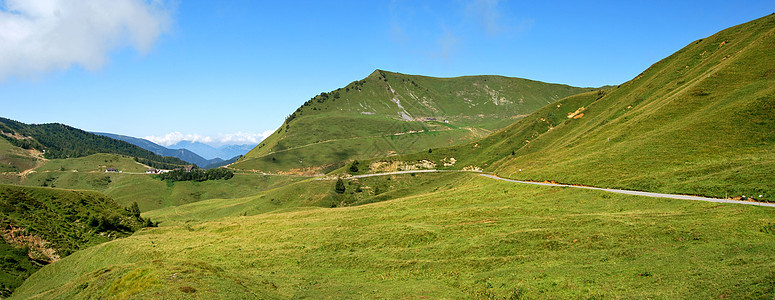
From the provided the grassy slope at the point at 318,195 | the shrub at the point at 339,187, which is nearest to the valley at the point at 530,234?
the grassy slope at the point at 318,195

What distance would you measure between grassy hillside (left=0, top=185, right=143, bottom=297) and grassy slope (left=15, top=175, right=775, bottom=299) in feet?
30.6

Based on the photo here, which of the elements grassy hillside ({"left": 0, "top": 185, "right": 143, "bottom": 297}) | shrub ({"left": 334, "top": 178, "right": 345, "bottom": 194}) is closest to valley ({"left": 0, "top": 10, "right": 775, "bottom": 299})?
grassy hillside ({"left": 0, "top": 185, "right": 143, "bottom": 297})

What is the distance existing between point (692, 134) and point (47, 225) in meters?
127

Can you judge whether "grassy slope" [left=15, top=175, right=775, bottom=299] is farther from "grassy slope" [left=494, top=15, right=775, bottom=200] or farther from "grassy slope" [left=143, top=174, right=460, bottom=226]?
"grassy slope" [left=143, top=174, right=460, bottom=226]

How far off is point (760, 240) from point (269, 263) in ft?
153

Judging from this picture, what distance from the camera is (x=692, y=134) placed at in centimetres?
6725

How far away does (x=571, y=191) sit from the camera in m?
60.9

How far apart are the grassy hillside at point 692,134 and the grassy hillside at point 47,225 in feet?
306

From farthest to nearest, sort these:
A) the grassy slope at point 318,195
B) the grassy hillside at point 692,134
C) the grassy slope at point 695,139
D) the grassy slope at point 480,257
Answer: the grassy slope at point 318,195
the grassy hillside at point 692,134
the grassy slope at point 695,139
the grassy slope at point 480,257

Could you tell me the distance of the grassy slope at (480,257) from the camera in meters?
25.8

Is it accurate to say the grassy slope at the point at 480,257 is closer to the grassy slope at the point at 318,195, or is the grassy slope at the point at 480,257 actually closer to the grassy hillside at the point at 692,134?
the grassy hillside at the point at 692,134

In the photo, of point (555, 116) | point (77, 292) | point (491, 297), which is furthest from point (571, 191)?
point (555, 116)

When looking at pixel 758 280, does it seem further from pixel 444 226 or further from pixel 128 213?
pixel 128 213

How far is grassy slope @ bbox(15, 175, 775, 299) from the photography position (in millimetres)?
25781
